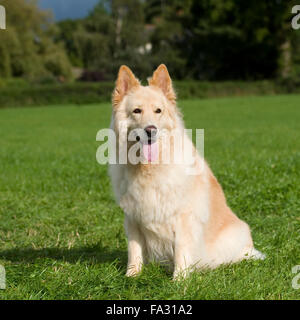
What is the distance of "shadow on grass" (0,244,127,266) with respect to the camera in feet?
16.6

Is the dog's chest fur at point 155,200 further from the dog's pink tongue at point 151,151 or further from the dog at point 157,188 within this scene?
the dog's pink tongue at point 151,151

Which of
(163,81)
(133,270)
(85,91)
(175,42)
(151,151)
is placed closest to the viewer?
(151,151)

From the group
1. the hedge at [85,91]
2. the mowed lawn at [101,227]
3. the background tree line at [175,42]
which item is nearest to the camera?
the mowed lawn at [101,227]

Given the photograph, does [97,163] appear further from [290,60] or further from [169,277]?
[290,60]

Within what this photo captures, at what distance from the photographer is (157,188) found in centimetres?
417

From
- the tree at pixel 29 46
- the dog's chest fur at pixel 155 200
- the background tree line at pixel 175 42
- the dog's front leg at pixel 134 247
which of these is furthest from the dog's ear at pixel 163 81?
the background tree line at pixel 175 42

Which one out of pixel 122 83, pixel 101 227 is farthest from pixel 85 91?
pixel 122 83

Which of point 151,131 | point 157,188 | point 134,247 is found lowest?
point 134,247

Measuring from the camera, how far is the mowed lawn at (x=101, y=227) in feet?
12.9

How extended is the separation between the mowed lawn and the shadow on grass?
1 centimetres

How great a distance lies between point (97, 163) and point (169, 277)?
21.4 ft

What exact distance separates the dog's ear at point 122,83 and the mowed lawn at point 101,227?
160cm

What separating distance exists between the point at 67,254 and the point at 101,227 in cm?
104

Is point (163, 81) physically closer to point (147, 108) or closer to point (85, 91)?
point (147, 108)
